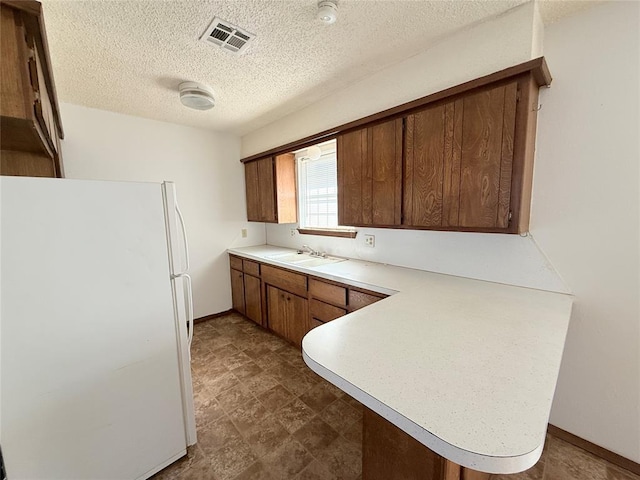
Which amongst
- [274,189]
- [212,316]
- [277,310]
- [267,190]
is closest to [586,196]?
[277,310]

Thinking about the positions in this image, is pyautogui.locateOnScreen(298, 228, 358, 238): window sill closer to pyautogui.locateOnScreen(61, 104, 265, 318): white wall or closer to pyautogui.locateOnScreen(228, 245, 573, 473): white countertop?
pyautogui.locateOnScreen(61, 104, 265, 318): white wall

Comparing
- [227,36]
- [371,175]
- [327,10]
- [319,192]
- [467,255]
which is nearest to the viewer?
[327,10]

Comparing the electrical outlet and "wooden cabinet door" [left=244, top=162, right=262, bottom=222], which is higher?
"wooden cabinet door" [left=244, top=162, right=262, bottom=222]

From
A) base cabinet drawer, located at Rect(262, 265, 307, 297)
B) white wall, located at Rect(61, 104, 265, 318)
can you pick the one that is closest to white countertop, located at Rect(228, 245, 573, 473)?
base cabinet drawer, located at Rect(262, 265, 307, 297)

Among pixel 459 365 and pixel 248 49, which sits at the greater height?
pixel 248 49

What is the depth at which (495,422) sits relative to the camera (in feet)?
2.07

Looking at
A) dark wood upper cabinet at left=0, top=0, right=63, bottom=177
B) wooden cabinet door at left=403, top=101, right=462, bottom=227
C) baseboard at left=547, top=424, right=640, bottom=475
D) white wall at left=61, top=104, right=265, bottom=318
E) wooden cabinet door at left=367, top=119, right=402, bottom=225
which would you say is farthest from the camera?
white wall at left=61, top=104, right=265, bottom=318

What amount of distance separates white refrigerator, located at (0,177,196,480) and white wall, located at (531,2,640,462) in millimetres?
2175

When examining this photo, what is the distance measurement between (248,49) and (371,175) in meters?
1.17

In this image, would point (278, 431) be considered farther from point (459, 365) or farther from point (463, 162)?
point (463, 162)

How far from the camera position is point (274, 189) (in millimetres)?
3152

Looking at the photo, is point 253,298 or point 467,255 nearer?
point 467,255

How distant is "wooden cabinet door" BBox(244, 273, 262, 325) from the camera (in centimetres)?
306

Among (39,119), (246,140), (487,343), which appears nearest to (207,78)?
(39,119)
